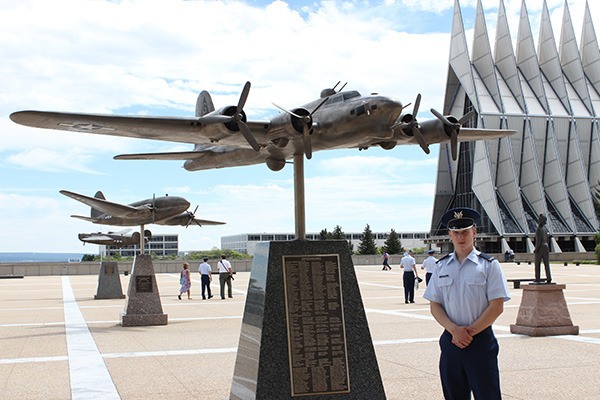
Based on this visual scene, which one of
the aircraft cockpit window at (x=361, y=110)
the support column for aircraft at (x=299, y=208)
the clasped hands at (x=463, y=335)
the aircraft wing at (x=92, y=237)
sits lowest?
the clasped hands at (x=463, y=335)

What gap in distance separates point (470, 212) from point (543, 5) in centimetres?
9472

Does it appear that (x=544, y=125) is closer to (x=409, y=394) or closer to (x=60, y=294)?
(x=60, y=294)

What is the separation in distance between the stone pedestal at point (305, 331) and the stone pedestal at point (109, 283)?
71.8ft

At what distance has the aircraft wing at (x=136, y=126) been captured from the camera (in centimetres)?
1232

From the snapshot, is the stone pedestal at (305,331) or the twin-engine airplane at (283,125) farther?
the twin-engine airplane at (283,125)

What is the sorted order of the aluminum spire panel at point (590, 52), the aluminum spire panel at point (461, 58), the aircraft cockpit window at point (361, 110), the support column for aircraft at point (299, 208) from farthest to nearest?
the aluminum spire panel at point (590, 52)
the aluminum spire panel at point (461, 58)
the aircraft cockpit window at point (361, 110)
the support column for aircraft at point (299, 208)

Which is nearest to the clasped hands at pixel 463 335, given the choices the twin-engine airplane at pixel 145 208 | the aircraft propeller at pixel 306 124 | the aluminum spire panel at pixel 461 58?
the aircraft propeller at pixel 306 124

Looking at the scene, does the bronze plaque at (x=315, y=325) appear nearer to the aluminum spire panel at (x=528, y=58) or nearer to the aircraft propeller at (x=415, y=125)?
the aircraft propeller at (x=415, y=125)

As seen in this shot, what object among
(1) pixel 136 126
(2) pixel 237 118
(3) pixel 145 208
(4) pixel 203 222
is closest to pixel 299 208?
(2) pixel 237 118

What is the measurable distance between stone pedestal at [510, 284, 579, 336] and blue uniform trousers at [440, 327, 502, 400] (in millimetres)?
8816

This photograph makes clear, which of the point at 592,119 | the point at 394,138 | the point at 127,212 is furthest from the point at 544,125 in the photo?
the point at 394,138

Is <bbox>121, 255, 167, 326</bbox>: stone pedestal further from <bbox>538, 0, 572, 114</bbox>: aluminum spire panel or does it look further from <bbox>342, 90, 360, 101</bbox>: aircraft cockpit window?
<bbox>538, 0, 572, 114</bbox>: aluminum spire panel

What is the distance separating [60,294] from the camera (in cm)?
3038

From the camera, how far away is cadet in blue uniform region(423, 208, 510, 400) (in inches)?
200
